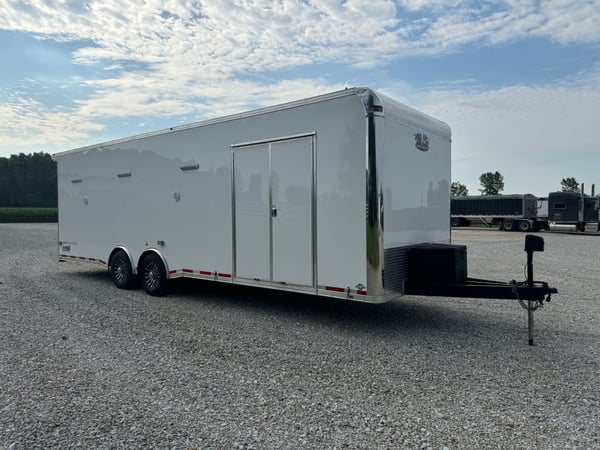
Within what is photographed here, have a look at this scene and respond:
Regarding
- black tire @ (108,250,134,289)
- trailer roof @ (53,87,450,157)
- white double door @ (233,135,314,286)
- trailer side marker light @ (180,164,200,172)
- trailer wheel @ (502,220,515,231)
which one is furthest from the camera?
trailer wheel @ (502,220,515,231)

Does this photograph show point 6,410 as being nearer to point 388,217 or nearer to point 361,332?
point 361,332

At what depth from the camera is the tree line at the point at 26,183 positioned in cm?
6838

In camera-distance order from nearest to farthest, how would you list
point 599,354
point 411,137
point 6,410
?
point 6,410
point 599,354
point 411,137

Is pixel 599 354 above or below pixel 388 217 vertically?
below

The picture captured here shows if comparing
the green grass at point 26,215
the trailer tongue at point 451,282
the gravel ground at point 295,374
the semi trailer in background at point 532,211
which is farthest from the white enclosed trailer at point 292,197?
the green grass at point 26,215

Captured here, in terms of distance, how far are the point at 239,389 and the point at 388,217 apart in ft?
8.75

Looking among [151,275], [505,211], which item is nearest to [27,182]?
[505,211]

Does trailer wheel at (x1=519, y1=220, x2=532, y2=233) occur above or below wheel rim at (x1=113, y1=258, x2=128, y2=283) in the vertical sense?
above

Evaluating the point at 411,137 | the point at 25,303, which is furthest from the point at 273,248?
the point at 25,303

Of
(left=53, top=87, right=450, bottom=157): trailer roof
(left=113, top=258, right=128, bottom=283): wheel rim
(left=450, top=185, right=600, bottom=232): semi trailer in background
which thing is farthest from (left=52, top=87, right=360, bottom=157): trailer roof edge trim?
(left=450, top=185, right=600, bottom=232): semi trailer in background

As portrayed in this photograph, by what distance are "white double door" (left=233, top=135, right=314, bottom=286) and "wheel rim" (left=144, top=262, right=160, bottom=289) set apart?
2.08m

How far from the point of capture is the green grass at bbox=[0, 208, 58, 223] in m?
45.6

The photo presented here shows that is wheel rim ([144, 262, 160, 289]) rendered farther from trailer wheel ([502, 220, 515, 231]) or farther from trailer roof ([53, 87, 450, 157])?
trailer wheel ([502, 220, 515, 231])

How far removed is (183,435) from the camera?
11.0 ft
